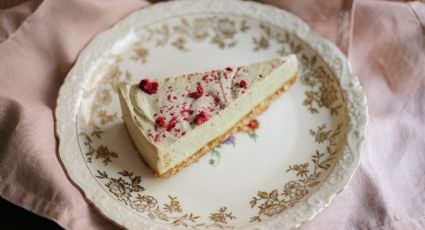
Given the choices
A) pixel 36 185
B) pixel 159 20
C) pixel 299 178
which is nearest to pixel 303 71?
pixel 299 178

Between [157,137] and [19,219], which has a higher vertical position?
[157,137]

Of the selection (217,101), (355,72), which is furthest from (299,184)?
(355,72)

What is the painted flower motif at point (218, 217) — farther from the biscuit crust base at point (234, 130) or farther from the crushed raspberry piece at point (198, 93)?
the crushed raspberry piece at point (198, 93)

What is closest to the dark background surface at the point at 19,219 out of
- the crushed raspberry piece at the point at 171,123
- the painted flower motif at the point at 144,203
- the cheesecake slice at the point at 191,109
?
the painted flower motif at the point at 144,203

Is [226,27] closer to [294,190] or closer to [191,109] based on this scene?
[191,109]

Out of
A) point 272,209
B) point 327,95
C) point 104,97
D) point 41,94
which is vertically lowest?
point 272,209

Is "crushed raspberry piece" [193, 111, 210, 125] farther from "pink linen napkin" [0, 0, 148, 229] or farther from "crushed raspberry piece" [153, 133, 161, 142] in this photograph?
"pink linen napkin" [0, 0, 148, 229]

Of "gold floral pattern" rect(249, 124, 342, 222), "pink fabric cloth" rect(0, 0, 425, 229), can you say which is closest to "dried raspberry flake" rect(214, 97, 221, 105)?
"gold floral pattern" rect(249, 124, 342, 222)
